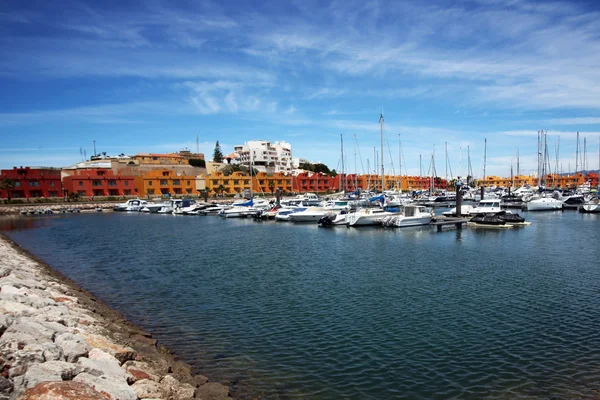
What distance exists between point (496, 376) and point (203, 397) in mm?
7792

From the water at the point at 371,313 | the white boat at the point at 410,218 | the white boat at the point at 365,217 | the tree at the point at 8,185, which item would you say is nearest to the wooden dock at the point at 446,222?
the white boat at the point at 410,218

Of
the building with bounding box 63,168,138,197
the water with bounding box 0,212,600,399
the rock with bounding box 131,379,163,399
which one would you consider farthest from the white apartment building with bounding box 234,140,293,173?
the rock with bounding box 131,379,163,399

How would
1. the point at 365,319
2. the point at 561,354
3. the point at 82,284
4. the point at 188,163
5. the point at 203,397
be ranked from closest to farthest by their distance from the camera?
the point at 203,397, the point at 561,354, the point at 365,319, the point at 82,284, the point at 188,163

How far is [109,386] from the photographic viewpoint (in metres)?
8.30

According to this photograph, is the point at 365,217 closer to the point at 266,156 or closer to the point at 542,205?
the point at 542,205

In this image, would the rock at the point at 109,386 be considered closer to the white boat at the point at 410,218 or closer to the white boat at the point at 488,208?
the white boat at the point at 410,218

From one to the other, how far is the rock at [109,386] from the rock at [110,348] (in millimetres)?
2086

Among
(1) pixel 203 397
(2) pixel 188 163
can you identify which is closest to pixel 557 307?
(1) pixel 203 397

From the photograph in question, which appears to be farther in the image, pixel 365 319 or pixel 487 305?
pixel 487 305

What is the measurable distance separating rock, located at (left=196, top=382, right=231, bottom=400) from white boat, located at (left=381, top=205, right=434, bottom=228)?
3882 centimetres

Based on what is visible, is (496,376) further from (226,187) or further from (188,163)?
(188,163)

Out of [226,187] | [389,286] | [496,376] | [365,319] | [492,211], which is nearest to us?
[496,376]

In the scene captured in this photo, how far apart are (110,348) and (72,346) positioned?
1.30m

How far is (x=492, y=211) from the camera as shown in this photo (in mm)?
52188
